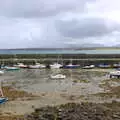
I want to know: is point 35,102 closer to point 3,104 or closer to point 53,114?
point 3,104

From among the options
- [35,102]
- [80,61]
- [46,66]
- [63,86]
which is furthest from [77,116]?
[80,61]

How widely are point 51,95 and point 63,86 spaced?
31.9ft

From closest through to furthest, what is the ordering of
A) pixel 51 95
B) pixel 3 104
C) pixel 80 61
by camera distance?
pixel 3 104 < pixel 51 95 < pixel 80 61

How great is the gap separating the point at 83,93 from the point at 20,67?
48.5 metres

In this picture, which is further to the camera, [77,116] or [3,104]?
[3,104]

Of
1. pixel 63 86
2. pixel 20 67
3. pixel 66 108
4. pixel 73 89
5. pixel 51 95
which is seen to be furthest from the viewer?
pixel 20 67

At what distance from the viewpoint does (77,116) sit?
27.1m

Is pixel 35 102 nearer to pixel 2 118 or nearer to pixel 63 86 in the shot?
pixel 2 118

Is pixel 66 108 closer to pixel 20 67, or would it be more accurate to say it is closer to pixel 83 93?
pixel 83 93

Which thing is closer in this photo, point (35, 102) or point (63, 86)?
point (35, 102)

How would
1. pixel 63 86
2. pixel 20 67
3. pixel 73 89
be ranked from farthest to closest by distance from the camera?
pixel 20 67 → pixel 63 86 → pixel 73 89

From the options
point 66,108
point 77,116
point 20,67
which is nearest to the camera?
point 77,116

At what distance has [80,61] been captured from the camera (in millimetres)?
99500

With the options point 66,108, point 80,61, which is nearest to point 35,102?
point 66,108
